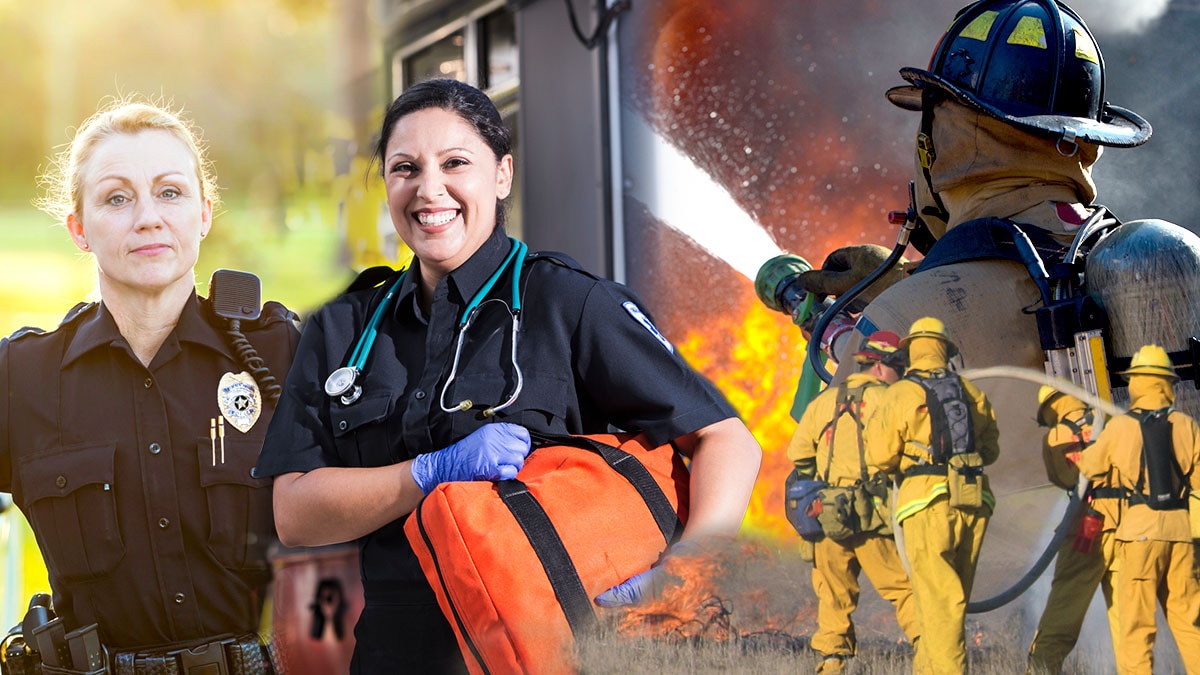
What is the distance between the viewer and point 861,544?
1591mm

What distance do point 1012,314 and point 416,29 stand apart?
283 centimetres

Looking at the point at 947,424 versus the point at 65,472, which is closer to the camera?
the point at 947,424

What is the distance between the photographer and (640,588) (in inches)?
69.1

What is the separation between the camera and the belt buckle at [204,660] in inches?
102

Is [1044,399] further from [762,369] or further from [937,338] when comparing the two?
[762,369]

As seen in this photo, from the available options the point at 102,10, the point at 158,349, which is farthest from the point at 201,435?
the point at 102,10

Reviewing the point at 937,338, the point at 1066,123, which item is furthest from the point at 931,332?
the point at 1066,123

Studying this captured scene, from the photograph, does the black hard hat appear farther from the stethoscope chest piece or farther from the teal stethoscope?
the stethoscope chest piece

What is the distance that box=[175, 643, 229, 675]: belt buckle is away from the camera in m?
2.58

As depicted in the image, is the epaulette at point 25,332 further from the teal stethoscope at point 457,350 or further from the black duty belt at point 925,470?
the black duty belt at point 925,470

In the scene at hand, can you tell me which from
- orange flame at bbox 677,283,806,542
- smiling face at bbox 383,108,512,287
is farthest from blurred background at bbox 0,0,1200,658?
smiling face at bbox 383,108,512,287

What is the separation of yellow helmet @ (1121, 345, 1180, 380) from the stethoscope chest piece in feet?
3.88

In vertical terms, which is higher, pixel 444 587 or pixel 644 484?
pixel 644 484

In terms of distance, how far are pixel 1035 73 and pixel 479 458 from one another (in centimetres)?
104
